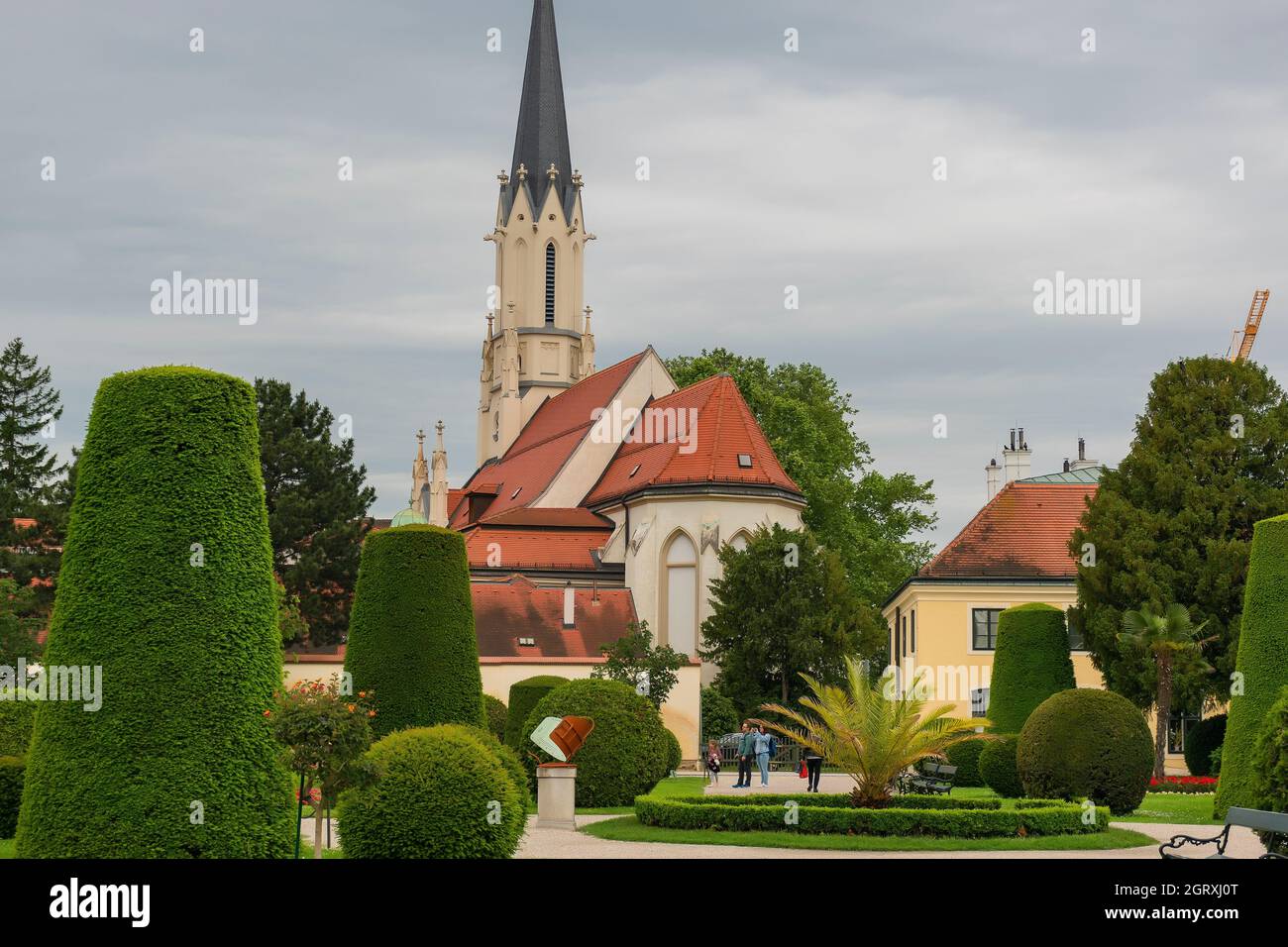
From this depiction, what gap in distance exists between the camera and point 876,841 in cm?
2131

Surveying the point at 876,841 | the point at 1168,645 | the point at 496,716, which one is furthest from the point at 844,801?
the point at 1168,645

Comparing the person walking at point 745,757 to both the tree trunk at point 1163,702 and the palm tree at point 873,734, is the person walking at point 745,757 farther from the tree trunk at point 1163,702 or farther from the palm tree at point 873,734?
the palm tree at point 873,734

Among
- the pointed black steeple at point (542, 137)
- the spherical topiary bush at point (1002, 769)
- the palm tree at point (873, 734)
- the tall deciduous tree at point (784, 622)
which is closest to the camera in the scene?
the palm tree at point (873, 734)

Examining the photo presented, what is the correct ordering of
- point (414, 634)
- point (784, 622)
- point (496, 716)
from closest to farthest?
point (414, 634)
point (496, 716)
point (784, 622)

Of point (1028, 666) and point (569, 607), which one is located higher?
point (569, 607)

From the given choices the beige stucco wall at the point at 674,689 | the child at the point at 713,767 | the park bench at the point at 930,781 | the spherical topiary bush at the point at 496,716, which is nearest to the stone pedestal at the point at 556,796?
the park bench at the point at 930,781

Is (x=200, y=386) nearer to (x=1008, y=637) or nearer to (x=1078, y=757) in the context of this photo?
(x=1078, y=757)

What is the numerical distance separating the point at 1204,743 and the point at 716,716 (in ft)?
57.6

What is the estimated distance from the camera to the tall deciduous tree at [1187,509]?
148 ft

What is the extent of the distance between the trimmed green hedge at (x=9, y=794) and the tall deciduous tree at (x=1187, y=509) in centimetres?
3083

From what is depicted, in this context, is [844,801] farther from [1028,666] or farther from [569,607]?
[569,607]

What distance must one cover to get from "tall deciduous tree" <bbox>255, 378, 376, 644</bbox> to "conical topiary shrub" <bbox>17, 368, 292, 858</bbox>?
152 ft

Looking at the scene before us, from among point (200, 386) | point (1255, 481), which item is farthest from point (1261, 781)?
point (1255, 481)

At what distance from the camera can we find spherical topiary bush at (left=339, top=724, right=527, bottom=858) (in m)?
17.2
